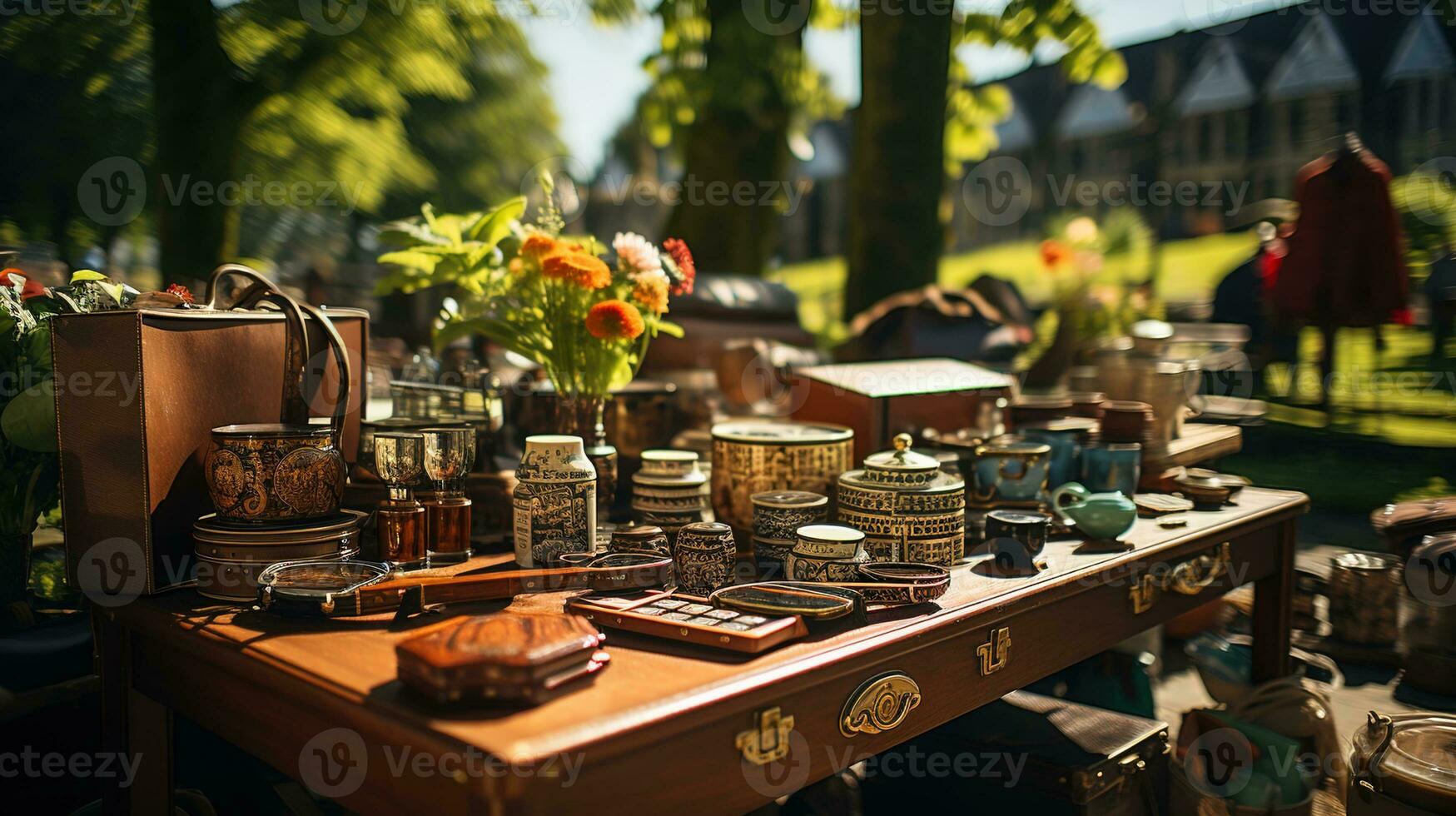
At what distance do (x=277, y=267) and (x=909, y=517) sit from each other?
5.49m

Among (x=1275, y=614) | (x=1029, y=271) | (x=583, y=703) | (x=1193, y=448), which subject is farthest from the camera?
(x=1029, y=271)

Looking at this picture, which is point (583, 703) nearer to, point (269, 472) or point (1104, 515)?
point (269, 472)

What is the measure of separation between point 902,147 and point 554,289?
4.19 metres

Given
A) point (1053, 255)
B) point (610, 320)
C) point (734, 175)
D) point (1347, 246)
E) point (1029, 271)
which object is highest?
point (1029, 271)

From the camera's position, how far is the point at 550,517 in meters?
1.84

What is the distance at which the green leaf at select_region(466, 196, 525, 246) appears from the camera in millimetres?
2539

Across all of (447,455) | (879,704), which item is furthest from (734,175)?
(879,704)

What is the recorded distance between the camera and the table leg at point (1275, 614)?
2879 millimetres

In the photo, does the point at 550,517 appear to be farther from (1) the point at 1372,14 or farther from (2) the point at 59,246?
(1) the point at 1372,14

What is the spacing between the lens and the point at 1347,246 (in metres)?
5.36

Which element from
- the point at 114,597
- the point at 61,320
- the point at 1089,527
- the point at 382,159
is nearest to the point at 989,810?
the point at 1089,527

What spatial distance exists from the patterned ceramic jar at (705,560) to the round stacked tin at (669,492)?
0.35m

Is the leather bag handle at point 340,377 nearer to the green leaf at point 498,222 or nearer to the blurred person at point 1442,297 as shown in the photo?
the green leaf at point 498,222

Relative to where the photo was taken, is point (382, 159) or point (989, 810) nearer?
point (989, 810)
